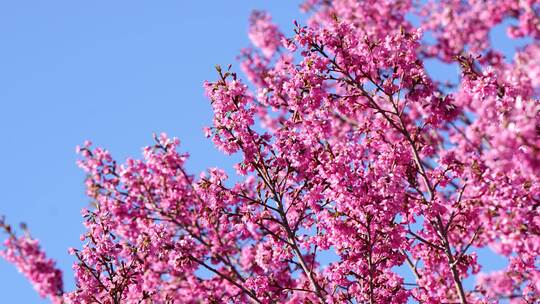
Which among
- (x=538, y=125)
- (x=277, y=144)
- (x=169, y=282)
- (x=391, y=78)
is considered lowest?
(x=169, y=282)

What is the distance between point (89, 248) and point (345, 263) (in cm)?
518

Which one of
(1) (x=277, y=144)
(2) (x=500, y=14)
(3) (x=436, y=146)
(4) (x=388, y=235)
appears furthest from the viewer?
(3) (x=436, y=146)

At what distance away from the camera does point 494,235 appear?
855 cm

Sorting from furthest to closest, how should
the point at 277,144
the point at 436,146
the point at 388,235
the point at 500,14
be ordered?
the point at 436,146
the point at 277,144
the point at 388,235
the point at 500,14

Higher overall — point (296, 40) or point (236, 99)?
point (296, 40)

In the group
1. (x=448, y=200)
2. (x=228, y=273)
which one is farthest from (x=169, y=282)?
(x=448, y=200)

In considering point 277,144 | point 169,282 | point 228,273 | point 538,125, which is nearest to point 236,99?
point 277,144

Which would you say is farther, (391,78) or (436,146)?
(436,146)

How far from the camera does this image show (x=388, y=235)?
38.2 feet

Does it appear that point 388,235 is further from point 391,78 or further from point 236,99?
point 236,99

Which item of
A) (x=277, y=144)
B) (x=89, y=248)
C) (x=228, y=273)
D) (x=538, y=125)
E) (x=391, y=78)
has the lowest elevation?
(x=228, y=273)

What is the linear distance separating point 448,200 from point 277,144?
343 centimetres

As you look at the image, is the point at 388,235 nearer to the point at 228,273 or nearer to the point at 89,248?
the point at 228,273

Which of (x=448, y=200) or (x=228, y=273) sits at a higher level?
(x=448, y=200)
